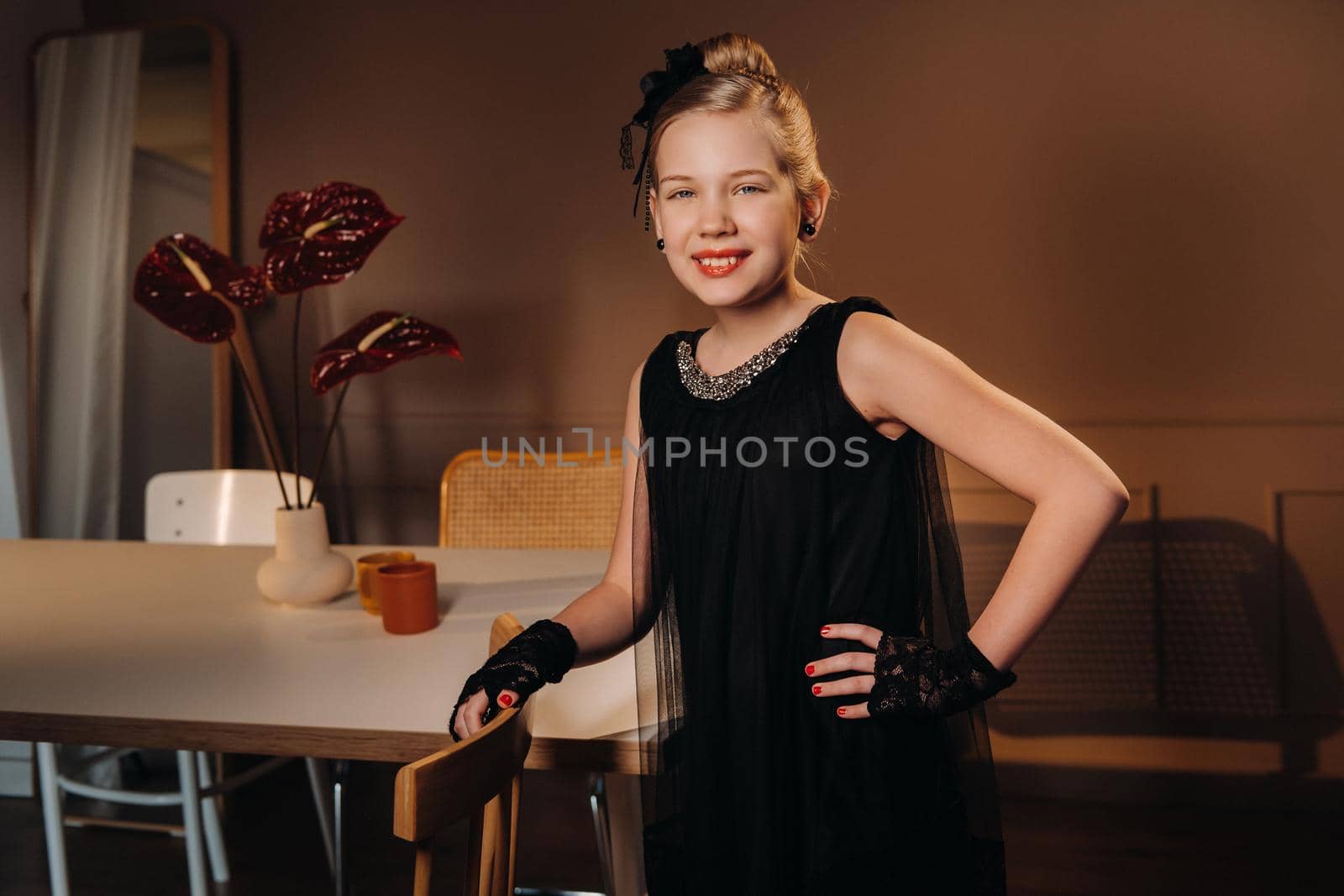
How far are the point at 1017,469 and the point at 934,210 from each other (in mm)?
1989

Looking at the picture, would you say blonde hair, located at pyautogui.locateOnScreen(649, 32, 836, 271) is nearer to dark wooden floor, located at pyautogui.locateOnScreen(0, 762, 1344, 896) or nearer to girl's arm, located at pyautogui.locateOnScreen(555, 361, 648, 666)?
girl's arm, located at pyautogui.locateOnScreen(555, 361, 648, 666)

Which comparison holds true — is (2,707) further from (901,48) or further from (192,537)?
(901,48)

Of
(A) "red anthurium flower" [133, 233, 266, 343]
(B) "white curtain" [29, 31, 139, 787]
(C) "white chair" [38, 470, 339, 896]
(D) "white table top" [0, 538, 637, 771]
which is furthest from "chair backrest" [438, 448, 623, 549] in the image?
(B) "white curtain" [29, 31, 139, 787]

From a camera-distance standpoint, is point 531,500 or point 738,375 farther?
point 531,500

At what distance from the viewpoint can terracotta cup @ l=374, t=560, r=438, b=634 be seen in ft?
5.13

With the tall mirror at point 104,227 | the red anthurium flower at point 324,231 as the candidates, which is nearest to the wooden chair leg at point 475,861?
the red anthurium flower at point 324,231

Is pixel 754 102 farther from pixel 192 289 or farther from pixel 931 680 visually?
pixel 192 289

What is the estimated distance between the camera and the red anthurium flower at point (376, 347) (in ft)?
5.47

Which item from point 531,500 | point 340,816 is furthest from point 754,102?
point 531,500

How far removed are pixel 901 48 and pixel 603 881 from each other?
2.29m

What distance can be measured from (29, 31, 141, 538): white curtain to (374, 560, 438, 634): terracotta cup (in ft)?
6.60

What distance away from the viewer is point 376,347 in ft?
5.62

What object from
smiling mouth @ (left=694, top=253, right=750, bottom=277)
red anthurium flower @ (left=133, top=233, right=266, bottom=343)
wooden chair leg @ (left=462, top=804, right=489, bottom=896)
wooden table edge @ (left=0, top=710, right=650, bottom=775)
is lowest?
wooden chair leg @ (left=462, top=804, right=489, bottom=896)

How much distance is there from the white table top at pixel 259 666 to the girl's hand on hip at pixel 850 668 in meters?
0.25
